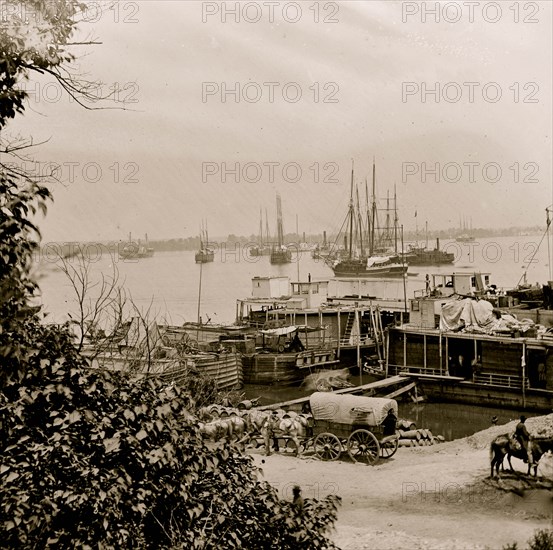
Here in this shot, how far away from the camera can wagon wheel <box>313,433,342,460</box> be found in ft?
68.6

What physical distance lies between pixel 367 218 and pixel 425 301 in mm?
71871

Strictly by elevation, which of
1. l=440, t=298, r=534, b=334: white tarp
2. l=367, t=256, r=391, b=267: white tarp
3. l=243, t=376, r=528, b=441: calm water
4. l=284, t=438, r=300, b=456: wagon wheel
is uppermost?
l=367, t=256, r=391, b=267: white tarp

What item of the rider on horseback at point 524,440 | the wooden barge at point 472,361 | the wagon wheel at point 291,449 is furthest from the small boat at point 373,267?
the rider on horseback at point 524,440

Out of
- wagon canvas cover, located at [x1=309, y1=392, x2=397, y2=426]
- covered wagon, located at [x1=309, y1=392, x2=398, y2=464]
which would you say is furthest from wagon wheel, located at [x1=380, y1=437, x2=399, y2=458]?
wagon canvas cover, located at [x1=309, y1=392, x2=397, y2=426]

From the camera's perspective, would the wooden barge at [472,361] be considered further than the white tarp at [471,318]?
No

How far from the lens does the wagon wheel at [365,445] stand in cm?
2055

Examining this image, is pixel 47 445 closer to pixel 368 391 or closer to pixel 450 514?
pixel 450 514

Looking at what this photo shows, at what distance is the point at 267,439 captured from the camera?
851 inches

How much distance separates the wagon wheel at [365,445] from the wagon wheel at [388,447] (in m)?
0.39

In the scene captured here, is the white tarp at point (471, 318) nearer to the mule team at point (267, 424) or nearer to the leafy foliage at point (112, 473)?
the mule team at point (267, 424)

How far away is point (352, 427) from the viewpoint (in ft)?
68.3

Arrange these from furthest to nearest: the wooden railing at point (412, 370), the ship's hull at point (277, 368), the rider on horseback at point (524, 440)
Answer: the ship's hull at point (277, 368)
the wooden railing at point (412, 370)
the rider on horseback at point (524, 440)

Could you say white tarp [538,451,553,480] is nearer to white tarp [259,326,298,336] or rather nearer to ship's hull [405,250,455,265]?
white tarp [259,326,298,336]

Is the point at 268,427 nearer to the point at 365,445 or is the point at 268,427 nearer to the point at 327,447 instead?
the point at 327,447
